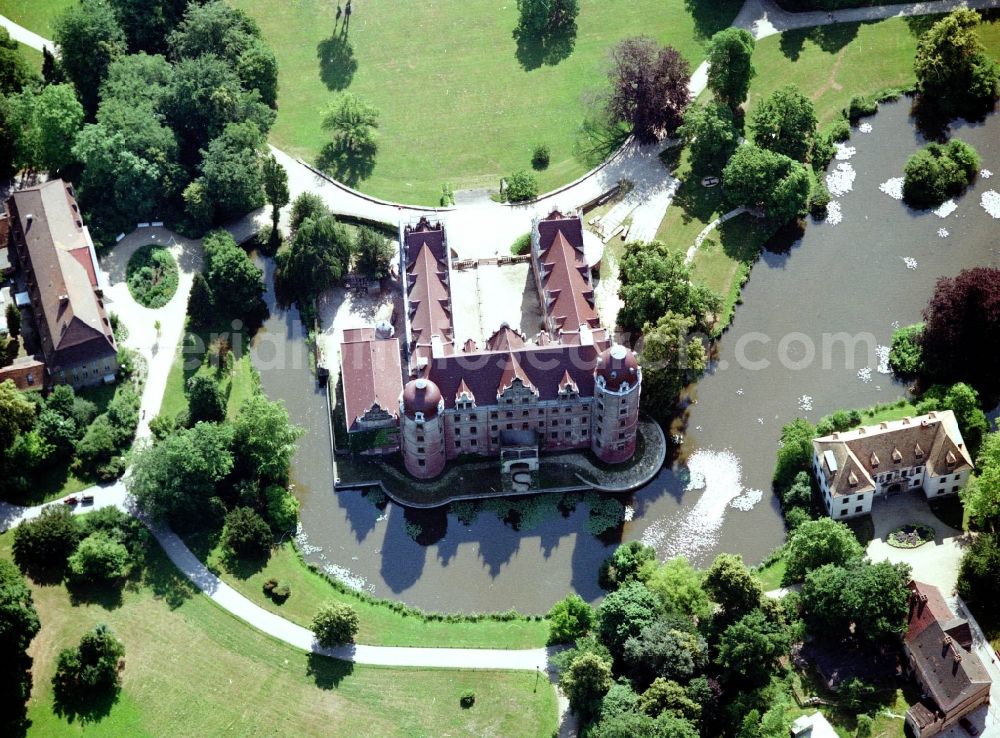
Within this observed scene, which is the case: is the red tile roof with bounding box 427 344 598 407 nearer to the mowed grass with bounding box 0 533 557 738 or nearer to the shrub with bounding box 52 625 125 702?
the mowed grass with bounding box 0 533 557 738

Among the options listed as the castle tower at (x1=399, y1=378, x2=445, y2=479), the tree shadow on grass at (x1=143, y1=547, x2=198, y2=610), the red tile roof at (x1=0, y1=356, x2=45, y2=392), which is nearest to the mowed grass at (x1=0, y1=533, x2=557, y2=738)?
the tree shadow on grass at (x1=143, y1=547, x2=198, y2=610)

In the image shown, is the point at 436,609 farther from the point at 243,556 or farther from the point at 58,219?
the point at 58,219

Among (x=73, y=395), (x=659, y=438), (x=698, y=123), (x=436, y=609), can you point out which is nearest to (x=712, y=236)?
(x=698, y=123)

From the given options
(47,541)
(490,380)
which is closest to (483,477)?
(490,380)

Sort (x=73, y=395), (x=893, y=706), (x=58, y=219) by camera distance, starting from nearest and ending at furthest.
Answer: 1. (x=893, y=706)
2. (x=73, y=395)
3. (x=58, y=219)

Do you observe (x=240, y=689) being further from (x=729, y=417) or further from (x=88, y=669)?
(x=729, y=417)

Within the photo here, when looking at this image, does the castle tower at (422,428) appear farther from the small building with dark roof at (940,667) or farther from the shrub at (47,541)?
the small building with dark roof at (940,667)

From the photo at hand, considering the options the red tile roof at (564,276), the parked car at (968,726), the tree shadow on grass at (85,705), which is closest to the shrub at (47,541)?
the tree shadow on grass at (85,705)
